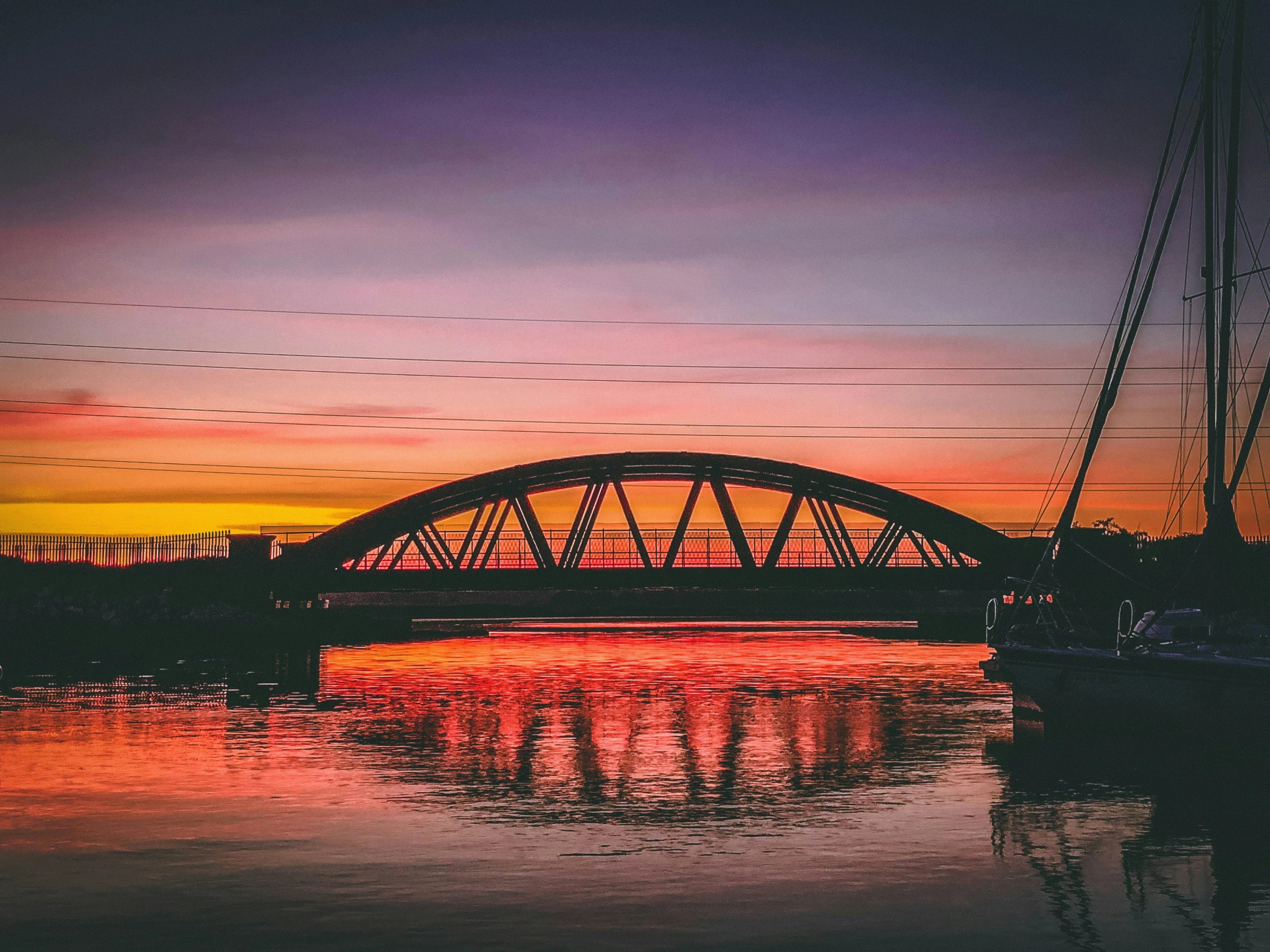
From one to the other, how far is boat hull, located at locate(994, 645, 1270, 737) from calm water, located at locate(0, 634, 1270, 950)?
3.33ft

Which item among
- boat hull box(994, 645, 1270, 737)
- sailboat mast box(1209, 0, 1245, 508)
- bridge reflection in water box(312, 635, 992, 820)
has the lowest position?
bridge reflection in water box(312, 635, 992, 820)

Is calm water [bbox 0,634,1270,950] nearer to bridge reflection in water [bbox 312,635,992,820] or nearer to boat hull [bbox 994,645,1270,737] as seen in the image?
bridge reflection in water [bbox 312,635,992,820]

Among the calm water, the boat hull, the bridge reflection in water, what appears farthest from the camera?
the boat hull

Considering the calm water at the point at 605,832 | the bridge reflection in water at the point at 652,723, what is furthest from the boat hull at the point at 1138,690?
the bridge reflection in water at the point at 652,723

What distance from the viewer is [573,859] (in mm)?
17594

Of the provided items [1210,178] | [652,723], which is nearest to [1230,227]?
[1210,178]

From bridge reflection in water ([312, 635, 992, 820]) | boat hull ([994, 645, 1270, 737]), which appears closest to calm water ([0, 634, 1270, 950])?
bridge reflection in water ([312, 635, 992, 820])

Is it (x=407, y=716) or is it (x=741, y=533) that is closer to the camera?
(x=407, y=716)

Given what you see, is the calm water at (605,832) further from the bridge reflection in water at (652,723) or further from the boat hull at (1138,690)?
the boat hull at (1138,690)

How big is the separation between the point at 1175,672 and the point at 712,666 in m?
32.9

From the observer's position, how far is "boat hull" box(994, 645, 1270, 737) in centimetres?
2656

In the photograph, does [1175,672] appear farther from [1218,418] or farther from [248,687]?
[248,687]

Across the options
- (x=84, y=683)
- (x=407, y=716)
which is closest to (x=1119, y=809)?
(x=407, y=716)

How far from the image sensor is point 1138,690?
1164 inches
